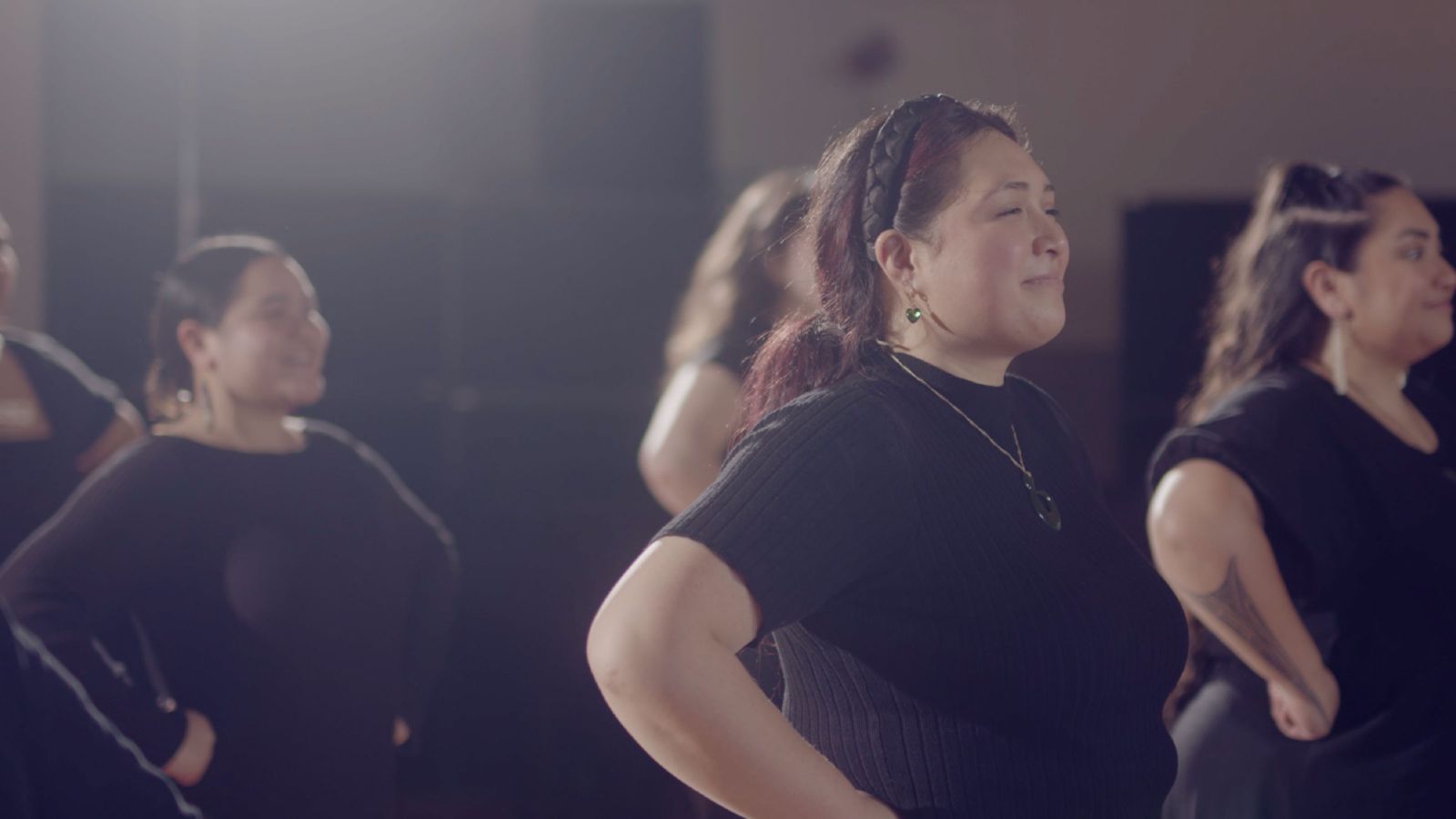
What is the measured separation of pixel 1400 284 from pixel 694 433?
42.9 inches

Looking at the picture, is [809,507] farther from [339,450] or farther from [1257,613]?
[339,450]

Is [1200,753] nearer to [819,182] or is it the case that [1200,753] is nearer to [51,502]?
[819,182]

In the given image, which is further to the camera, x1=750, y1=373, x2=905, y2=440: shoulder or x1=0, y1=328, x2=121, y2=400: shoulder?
x1=0, y1=328, x2=121, y2=400: shoulder

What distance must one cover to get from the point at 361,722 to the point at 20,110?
254cm

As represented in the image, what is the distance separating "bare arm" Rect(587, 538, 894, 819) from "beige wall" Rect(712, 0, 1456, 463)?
4246 millimetres

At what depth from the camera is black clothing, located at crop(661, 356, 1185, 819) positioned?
3.82 ft

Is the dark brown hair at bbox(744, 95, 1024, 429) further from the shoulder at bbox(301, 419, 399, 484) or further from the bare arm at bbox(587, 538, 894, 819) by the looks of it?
the shoulder at bbox(301, 419, 399, 484)

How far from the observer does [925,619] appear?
119 centimetres

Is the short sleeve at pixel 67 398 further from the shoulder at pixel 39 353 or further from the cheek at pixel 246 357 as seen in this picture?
the cheek at pixel 246 357

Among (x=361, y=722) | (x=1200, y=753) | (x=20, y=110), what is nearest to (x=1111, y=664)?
(x=1200, y=753)

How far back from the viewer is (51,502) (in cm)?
308

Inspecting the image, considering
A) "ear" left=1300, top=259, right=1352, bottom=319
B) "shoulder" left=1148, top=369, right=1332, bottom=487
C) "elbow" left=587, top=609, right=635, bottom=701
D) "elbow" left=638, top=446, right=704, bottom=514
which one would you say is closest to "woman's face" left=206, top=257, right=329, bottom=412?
"elbow" left=638, top=446, right=704, bottom=514

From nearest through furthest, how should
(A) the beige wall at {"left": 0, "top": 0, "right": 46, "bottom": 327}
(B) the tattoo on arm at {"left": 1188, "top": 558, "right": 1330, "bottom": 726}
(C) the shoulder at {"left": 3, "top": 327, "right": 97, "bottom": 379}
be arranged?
(B) the tattoo on arm at {"left": 1188, "top": 558, "right": 1330, "bottom": 726} → (C) the shoulder at {"left": 3, "top": 327, "right": 97, "bottom": 379} → (A) the beige wall at {"left": 0, "top": 0, "right": 46, "bottom": 327}

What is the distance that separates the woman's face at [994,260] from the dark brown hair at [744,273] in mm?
1135
